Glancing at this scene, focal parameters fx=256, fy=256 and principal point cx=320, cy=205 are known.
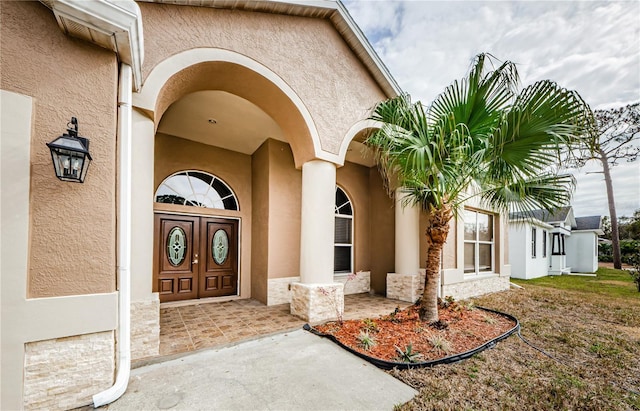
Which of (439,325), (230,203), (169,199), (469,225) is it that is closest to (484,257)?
(469,225)

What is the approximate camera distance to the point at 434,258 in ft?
17.3

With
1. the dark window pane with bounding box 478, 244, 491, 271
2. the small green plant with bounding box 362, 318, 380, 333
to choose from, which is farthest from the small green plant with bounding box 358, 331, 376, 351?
the dark window pane with bounding box 478, 244, 491, 271

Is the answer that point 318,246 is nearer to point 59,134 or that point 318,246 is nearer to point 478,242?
point 59,134

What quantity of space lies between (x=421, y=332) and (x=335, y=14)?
7058 mm

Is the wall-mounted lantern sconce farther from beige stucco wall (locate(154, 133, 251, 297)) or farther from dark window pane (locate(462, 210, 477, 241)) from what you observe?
dark window pane (locate(462, 210, 477, 241))

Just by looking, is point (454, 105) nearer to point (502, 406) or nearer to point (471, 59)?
point (471, 59)

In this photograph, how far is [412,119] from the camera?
4695mm

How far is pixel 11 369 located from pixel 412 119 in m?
5.97

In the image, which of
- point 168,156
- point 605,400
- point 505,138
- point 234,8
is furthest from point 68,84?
point 605,400

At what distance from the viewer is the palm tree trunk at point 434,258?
515 centimetres

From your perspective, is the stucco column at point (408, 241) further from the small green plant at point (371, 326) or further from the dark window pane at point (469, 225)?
the small green plant at point (371, 326)

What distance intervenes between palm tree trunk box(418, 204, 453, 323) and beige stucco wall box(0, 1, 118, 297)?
5.21 meters

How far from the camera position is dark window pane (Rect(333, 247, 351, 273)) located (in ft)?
28.4

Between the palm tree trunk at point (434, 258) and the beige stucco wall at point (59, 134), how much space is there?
521 centimetres
